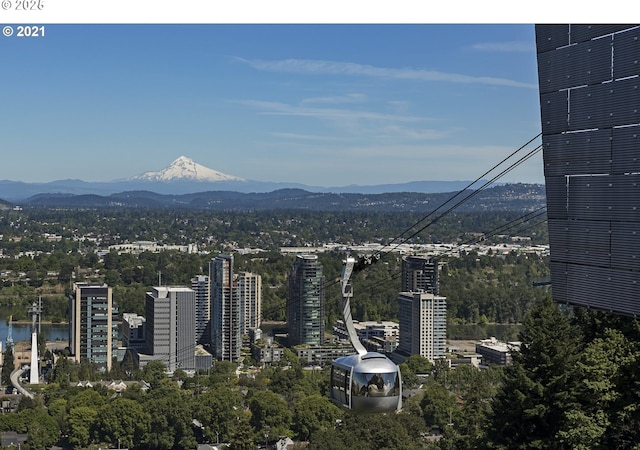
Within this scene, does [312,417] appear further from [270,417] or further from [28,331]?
[28,331]

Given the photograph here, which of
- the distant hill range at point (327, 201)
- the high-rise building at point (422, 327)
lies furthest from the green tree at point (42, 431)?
the distant hill range at point (327, 201)

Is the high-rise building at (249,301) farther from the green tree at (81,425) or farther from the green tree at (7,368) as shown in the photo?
the green tree at (81,425)

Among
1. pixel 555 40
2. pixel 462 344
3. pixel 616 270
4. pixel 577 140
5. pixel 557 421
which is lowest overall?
pixel 462 344

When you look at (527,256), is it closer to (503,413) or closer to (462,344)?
(462,344)

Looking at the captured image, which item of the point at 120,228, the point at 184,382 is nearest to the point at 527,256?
the point at 184,382

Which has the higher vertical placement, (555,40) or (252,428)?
(555,40)

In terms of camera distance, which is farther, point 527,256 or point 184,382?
point 527,256

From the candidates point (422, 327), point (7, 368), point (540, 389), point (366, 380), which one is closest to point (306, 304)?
point (422, 327)
